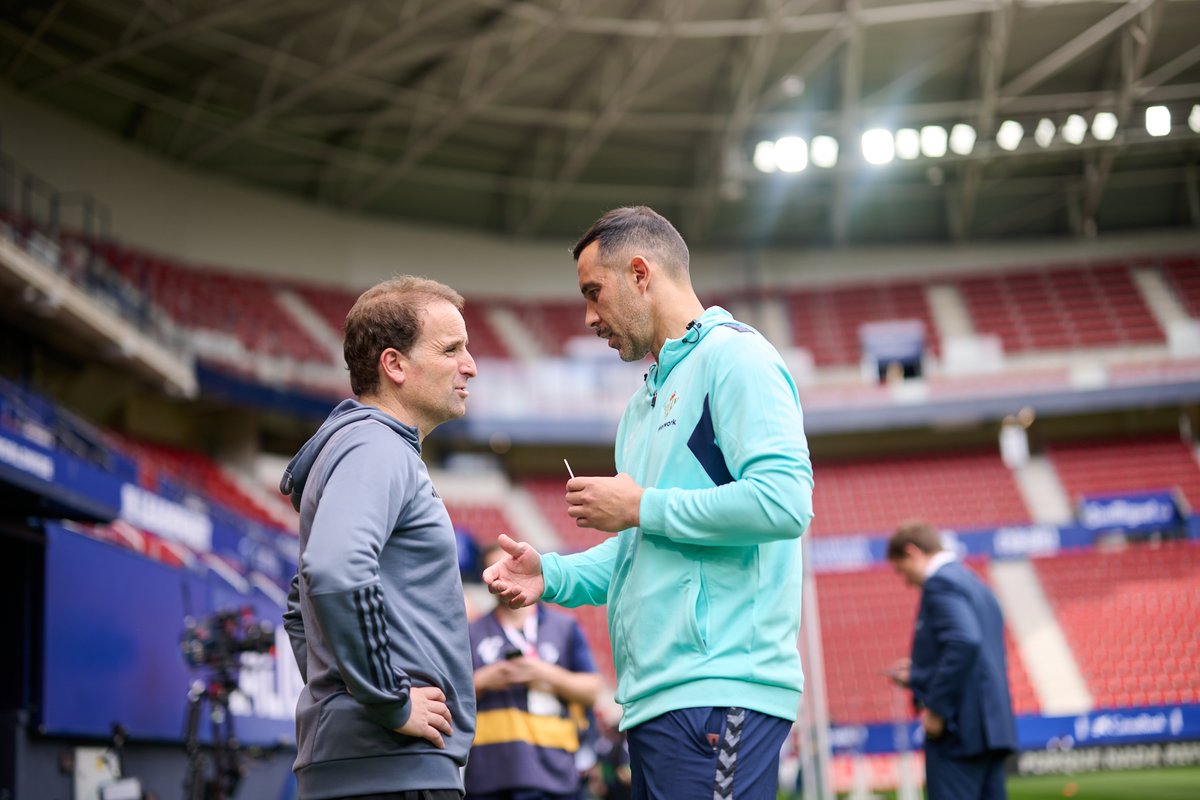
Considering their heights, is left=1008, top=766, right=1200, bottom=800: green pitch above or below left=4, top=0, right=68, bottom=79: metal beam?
below

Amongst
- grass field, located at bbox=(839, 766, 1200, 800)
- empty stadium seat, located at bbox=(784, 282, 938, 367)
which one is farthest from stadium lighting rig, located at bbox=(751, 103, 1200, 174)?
grass field, located at bbox=(839, 766, 1200, 800)

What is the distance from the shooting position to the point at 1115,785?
14.0 meters

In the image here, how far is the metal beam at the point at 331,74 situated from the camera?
20.4 meters

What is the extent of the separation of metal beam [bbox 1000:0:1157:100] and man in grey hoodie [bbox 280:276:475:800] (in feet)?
72.0

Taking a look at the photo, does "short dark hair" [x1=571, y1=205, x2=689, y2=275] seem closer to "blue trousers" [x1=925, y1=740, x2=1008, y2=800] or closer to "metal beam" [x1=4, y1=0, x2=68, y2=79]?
"blue trousers" [x1=925, y1=740, x2=1008, y2=800]

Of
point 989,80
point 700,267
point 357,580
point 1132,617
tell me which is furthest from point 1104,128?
point 357,580

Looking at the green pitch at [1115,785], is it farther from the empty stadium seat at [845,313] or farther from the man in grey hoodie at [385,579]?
the empty stadium seat at [845,313]

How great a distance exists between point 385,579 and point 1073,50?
22936 mm

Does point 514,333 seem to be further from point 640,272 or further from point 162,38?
point 640,272

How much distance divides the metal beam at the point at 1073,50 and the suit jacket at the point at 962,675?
63.2 feet

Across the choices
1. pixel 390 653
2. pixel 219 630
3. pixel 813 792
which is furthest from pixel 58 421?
pixel 390 653

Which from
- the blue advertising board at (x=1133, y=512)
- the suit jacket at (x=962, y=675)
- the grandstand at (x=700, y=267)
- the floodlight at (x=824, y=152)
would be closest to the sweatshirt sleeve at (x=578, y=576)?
the suit jacket at (x=962, y=675)

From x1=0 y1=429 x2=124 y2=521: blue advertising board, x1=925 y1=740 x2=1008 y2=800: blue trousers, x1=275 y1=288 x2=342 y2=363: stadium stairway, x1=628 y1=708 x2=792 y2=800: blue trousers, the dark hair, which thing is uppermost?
x1=275 y1=288 x2=342 y2=363: stadium stairway

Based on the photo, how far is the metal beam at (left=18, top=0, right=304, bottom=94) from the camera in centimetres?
1925
